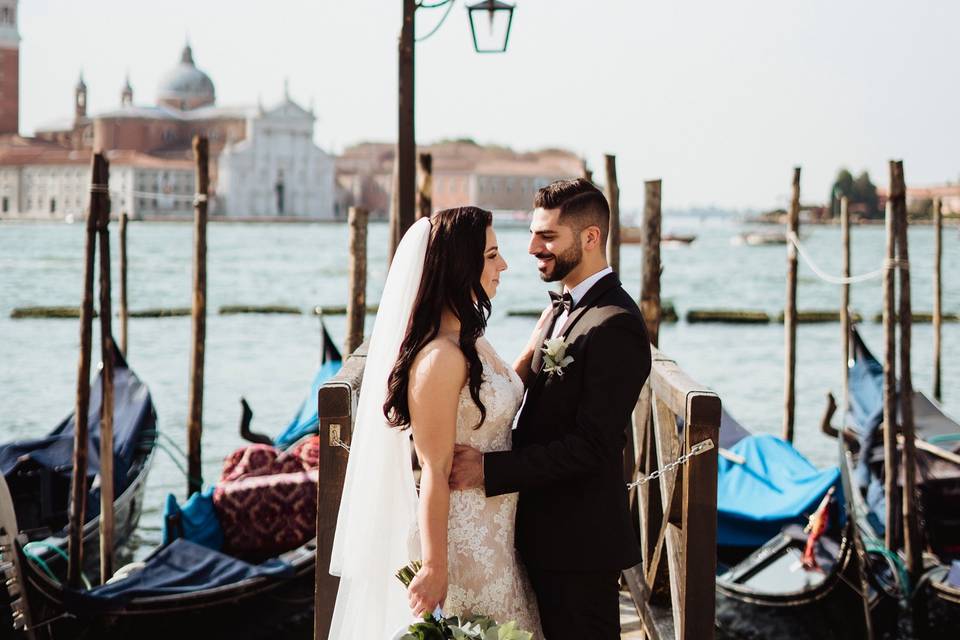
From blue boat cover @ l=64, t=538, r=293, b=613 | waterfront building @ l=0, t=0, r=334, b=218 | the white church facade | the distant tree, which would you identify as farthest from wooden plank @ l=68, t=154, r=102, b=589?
the distant tree

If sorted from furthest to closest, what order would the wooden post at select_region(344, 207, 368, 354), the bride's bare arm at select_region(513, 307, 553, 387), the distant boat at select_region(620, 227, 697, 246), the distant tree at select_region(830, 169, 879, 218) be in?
1. the distant tree at select_region(830, 169, 879, 218)
2. the distant boat at select_region(620, 227, 697, 246)
3. the wooden post at select_region(344, 207, 368, 354)
4. the bride's bare arm at select_region(513, 307, 553, 387)

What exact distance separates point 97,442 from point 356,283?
1565mm

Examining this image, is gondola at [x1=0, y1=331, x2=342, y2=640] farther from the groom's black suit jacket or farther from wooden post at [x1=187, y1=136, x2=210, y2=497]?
the groom's black suit jacket

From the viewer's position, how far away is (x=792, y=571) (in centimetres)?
450

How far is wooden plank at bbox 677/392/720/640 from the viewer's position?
1.98 metres

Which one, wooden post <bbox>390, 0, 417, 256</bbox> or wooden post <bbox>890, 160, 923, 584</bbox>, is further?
wooden post <bbox>890, 160, 923, 584</bbox>

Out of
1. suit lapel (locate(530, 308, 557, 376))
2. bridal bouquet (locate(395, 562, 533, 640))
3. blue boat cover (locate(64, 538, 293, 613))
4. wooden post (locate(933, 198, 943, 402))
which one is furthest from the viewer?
wooden post (locate(933, 198, 943, 402))

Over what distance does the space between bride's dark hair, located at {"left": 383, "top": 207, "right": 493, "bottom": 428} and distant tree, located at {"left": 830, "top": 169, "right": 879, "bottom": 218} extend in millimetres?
71076

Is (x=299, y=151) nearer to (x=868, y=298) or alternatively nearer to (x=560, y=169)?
(x=560, y=169)

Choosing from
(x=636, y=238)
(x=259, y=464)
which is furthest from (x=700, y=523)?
(x=636, y=238)

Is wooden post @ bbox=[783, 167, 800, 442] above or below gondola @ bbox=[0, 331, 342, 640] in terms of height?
above

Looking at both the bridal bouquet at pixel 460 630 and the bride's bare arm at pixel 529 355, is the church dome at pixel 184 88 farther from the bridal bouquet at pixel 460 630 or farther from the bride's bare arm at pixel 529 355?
the bridal bouquet at pixel 460 630

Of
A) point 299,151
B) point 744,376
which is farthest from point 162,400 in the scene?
point 299,151

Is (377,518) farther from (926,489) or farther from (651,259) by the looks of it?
(926,489)
